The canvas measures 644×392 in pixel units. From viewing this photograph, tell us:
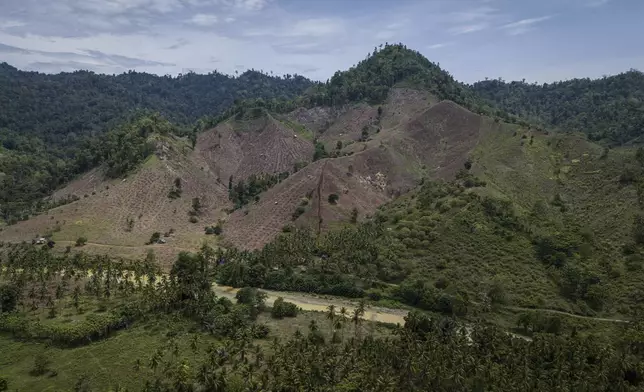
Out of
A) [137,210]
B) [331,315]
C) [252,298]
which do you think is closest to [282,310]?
[252,298]

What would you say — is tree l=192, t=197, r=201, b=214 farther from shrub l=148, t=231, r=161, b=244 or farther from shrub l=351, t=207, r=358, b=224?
shrub l=351, t=207, r=358, b=224

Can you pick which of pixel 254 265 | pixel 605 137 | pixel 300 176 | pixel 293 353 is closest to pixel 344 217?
pixel 300 176

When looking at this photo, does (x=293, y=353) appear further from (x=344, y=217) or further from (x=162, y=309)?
(x=344, y=217)

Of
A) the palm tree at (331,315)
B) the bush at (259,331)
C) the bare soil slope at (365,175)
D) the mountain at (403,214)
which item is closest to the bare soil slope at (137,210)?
the mountain at (403,214)

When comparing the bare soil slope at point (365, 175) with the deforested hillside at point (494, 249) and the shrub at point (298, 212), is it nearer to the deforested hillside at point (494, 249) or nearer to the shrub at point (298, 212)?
the shrub at point (298, 212)

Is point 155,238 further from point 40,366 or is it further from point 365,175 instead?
point 365,175
